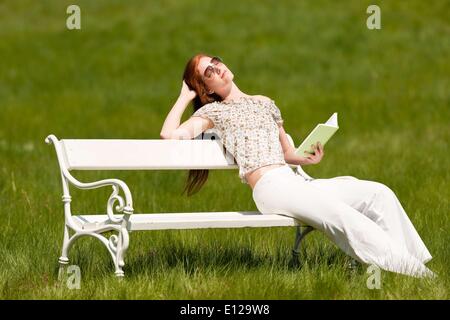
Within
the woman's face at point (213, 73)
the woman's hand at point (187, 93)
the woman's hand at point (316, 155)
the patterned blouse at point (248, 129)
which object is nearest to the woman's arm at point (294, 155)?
the woman's hand at point (316, 155)

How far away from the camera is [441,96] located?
14203 mm

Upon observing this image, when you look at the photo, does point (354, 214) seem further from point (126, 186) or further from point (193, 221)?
point (126, 186)

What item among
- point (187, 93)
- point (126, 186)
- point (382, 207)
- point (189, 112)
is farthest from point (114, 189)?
point (189, 112)

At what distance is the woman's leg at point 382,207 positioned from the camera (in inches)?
202

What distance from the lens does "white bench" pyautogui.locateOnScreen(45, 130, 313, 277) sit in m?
4.91

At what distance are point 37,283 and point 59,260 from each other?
17cm

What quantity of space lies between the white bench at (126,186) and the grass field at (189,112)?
0.85 ft

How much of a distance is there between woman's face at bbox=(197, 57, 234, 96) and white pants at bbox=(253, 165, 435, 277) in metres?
0.64

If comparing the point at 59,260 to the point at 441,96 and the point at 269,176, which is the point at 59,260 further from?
the point at 441,96

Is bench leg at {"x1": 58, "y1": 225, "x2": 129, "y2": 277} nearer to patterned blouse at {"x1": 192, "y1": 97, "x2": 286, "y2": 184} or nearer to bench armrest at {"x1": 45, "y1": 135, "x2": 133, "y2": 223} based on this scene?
bench armrest at {"x1": 45, "y1": 135, "x2": 133, "y2": 223}

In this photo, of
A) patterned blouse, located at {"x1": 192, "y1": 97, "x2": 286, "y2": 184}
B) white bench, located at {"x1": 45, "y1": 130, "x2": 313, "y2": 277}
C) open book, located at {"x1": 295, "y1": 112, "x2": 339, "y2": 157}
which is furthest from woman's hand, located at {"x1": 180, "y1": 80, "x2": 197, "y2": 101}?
open book, located at {"x1": 295, "y1": 112, "x2": 339, "y2": 157}

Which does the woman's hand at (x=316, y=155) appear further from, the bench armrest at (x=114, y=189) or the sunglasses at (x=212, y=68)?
the bench armrest at (x=114, y=189)
